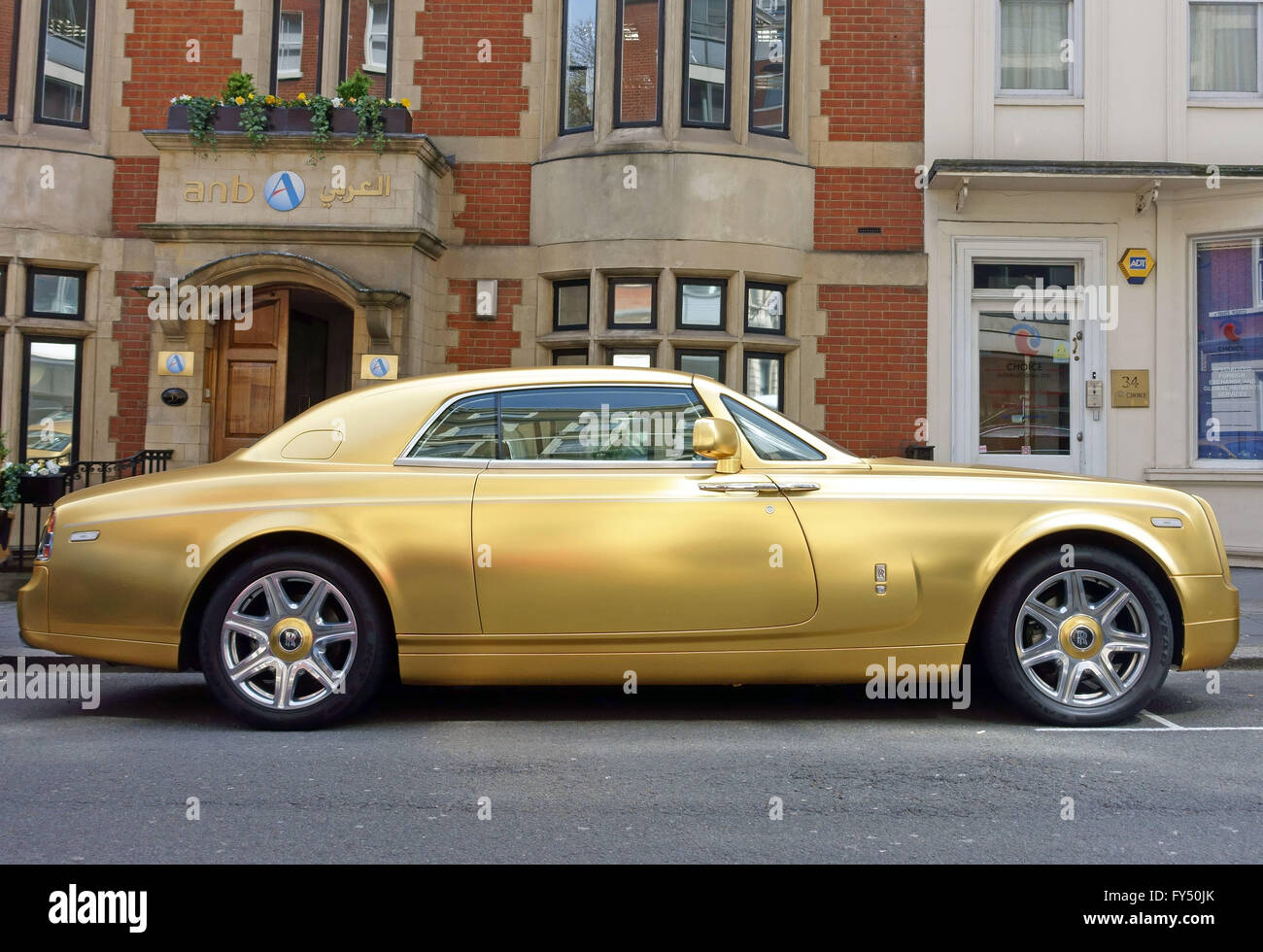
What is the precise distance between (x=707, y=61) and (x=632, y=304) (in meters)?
2.65

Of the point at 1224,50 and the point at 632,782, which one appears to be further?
the point at 1224,50

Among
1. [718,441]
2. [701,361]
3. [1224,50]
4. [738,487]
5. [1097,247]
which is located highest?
[1224,50]

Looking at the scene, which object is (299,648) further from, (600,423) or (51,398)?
(51,398)

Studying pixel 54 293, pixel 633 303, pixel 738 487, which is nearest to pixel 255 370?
pixel 54 293

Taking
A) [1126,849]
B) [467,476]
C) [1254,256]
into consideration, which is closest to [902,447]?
[1254,256]

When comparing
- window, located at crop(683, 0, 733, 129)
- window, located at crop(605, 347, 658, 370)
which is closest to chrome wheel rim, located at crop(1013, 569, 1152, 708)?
window, located at crop(605, 347, 658, 370)

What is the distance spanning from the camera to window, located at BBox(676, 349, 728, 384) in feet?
38.9

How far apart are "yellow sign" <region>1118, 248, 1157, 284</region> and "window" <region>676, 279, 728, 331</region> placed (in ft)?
13.6

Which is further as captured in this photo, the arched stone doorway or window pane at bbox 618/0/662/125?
window pane at bbox 618/0/662/125

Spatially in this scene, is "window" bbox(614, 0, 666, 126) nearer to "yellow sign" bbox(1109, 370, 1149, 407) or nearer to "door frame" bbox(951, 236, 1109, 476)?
"door frame" bbox(951, 236, 1109, 476)

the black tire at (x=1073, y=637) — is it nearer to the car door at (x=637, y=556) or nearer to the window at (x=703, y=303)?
the car door at (x=637, y=556)

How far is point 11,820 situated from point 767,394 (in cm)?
924

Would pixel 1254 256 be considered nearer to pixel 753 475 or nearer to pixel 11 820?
pixel 753 475

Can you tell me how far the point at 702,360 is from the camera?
11.9 metres
